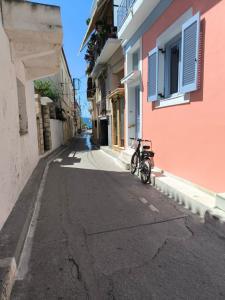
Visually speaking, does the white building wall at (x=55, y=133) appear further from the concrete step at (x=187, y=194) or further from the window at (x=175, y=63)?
the concrete step at (x=187, y=194)

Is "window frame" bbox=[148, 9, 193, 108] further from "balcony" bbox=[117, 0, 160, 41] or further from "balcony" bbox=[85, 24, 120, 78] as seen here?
"balcony" bbox=[85, 24, 120, 78]

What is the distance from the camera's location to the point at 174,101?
5.21m

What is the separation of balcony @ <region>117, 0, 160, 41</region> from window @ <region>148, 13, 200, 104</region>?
1196 millimetres

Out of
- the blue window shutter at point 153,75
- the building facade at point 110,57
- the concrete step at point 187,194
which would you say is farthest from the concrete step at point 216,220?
the building facade at point 110,57

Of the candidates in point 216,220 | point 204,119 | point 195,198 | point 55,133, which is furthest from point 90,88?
point 216,220

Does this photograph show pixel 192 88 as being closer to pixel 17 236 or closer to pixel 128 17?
pixel 17 236

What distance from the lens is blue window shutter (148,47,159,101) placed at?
598 centimetres

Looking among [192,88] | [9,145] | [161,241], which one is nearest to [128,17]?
[192,88]

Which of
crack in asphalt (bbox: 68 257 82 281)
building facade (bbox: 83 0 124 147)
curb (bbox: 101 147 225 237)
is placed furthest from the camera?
building facade (bbox: 83 0 124 147)

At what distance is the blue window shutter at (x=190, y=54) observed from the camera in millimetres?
4156

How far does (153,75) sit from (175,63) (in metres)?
0.72

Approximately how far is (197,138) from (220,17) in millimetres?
2049

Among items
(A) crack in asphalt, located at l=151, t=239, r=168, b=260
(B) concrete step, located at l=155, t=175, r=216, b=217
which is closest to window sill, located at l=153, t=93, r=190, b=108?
(B) concrete step, located at l=155, t=175, r=216, b=217

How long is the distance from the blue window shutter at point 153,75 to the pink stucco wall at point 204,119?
0.61 meters
